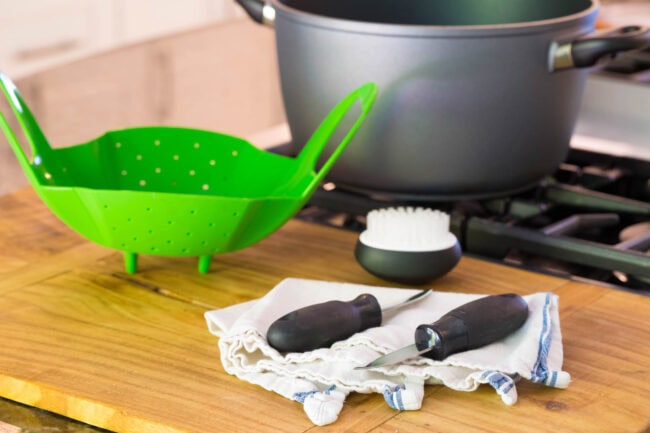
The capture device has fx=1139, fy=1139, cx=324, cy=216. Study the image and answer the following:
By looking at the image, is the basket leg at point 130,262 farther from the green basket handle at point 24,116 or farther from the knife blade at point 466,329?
the knife blade at point 466,329

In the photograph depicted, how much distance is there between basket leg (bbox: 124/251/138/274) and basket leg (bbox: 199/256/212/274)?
2.3 inches

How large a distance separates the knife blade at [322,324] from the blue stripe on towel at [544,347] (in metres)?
0.12

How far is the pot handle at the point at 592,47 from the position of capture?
1.01m

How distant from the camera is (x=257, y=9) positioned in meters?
1.21

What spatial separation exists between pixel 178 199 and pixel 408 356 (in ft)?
0.80

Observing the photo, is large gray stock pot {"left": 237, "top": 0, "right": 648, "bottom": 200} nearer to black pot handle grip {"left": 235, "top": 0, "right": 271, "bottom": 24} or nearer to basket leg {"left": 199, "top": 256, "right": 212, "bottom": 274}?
black pot handle grip {"left": 235, "top": 0, "right": 271, "bottom": 24}

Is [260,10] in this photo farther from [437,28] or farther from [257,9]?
[437,28]

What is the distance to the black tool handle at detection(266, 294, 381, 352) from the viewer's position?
817mm

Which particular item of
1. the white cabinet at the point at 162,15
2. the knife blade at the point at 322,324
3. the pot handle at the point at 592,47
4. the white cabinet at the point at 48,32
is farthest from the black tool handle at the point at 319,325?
the white cabinet at the point at 162,15

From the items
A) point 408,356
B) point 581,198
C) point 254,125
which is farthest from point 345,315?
point 254,125

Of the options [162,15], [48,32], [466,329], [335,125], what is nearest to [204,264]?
[335,125]

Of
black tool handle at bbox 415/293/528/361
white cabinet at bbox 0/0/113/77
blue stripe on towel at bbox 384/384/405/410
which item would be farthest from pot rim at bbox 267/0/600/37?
white cabinet at bbox 0/0/113/77

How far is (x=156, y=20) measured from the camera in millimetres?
2654

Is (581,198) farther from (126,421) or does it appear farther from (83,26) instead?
(83,26)
